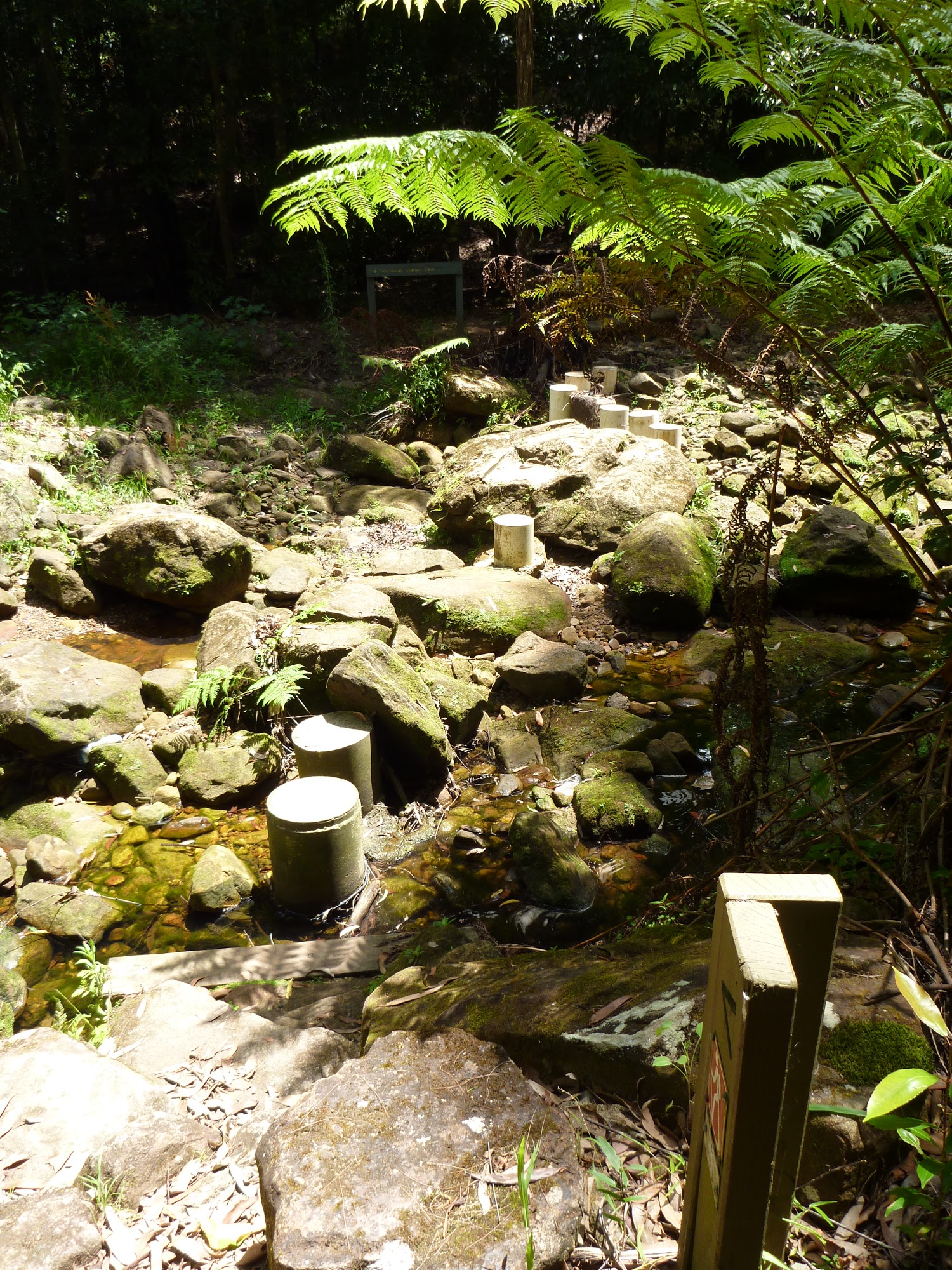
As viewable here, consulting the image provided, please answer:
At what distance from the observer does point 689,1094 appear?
1.63m

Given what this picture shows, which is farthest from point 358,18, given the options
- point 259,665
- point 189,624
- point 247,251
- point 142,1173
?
point 142,1173

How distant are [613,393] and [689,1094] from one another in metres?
8.96

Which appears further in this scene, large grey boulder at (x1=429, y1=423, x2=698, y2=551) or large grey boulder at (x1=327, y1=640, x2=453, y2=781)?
large grey boulder at (x1=429, y1=423, x2=698, y2=551)

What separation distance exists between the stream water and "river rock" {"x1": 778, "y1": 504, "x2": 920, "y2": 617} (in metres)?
1.12

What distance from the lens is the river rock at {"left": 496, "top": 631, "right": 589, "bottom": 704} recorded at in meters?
5.09

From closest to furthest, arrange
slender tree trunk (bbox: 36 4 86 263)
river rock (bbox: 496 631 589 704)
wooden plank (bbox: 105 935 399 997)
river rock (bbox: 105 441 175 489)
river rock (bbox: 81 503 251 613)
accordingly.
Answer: wooden plank (bbox: 105 935 399 997) → river rock (bbox: 496 631 589 704) → river rock (bbox: 81 503 251 613) → river rock (bbox: 105 441 175 489) → slender tree trunk (bbox: 36 4 86 263)

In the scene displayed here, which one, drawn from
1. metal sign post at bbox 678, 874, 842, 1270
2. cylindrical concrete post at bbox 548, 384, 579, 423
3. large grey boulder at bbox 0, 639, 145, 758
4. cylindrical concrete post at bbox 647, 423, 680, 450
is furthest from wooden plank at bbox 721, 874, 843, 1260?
cylindrical concrete post at bbox 548, 384, 579, 423

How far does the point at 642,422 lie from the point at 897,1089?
7.99m

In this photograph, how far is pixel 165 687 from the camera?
195 inches

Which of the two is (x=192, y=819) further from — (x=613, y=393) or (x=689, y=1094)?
(x=613, y=393)

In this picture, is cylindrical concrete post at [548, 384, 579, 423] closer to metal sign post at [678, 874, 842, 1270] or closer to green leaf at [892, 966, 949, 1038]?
green leaf at [892, 966, 949, 1038]

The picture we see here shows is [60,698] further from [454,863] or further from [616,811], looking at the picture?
[616,811]

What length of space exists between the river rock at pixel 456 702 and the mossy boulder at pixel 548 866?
3.38 feet

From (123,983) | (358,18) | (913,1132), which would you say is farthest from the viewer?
(358,18)
